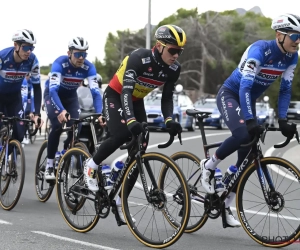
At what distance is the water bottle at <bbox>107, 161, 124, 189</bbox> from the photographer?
7.08 metres

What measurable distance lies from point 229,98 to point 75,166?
1783 millimetres

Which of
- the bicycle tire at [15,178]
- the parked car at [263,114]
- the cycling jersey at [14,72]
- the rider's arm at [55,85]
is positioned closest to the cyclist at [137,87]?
the bicycle tire at [15,178]

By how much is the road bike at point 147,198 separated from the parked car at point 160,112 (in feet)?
68.5

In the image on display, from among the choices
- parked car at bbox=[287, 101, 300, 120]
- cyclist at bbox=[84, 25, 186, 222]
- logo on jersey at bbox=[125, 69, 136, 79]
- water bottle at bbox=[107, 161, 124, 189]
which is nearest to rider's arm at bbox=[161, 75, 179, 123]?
cyclist at bbox=[84, 25, 186, 222]

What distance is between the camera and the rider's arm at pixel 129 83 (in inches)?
262

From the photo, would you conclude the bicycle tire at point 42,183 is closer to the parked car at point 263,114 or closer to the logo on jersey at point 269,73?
the logo on jersey at point 269,73

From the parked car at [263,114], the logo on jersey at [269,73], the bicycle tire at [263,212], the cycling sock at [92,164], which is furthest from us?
the parked car at [263,114]

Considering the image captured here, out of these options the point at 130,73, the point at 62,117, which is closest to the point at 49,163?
the point at 62,117

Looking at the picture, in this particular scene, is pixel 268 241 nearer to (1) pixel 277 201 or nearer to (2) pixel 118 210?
(1) pixel 277 201

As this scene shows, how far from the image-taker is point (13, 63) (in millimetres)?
9578

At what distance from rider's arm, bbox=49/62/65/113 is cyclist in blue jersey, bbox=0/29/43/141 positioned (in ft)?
0.93

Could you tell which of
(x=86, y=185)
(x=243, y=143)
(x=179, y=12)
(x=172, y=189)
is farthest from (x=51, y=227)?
(x=179, y=12)

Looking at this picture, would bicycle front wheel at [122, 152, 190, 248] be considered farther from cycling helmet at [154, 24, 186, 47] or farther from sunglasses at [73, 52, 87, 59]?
sunglasses at [73, 52, 87, 59]

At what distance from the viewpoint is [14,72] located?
966 cm
